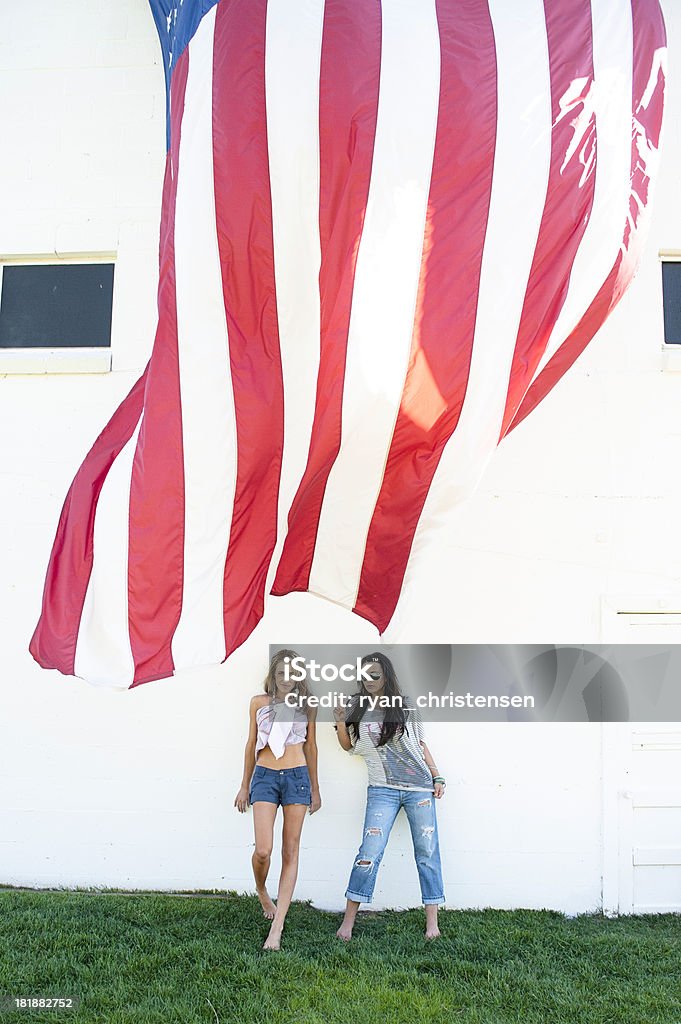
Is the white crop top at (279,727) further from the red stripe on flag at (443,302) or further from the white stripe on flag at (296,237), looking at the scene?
the white stripe on flag at (296,237)

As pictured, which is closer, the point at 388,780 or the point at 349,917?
the point at 349,917

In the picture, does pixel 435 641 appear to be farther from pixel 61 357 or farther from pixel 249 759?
pixel 61 357

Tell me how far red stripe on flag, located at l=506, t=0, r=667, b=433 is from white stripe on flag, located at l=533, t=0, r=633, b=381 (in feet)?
0.15

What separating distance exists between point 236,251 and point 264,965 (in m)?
3.60

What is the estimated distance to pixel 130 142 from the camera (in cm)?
653

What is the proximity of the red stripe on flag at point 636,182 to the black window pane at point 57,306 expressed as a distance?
367 cm

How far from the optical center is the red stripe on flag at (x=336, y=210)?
12.1 feet

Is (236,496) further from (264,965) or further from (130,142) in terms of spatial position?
(130,142)

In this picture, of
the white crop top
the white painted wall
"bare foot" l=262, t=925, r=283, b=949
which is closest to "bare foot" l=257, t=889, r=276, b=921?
"bare foot" l=262, t=925, r=283, b=949

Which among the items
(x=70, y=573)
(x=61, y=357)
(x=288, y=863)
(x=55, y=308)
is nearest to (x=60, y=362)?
(x=61, y=357)

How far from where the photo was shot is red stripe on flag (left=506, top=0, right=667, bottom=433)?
158 inches

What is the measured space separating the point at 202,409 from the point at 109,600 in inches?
35.3

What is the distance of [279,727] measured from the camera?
17.8ft

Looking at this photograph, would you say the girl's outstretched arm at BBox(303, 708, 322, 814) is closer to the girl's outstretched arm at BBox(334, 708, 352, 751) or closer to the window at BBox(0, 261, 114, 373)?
the girl's outstretched arm at BBox(334, 708, 352, 751)
